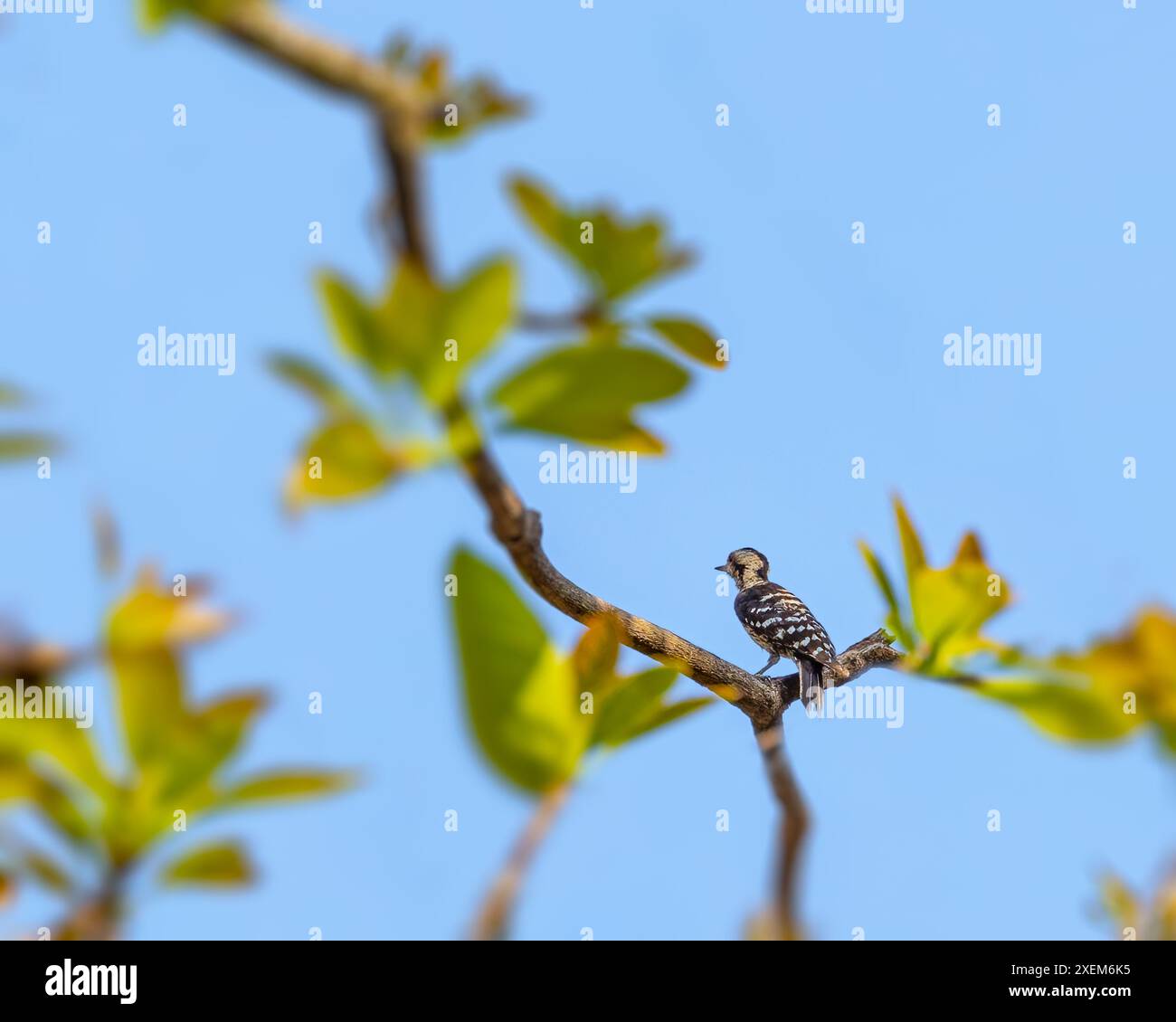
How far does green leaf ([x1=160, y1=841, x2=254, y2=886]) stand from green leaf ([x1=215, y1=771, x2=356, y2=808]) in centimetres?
4

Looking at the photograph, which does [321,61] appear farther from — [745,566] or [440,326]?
[745,566]

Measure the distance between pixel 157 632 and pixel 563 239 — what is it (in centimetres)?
29

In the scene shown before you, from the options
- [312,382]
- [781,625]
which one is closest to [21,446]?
[312,382]

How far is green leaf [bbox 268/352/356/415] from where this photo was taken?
48cm

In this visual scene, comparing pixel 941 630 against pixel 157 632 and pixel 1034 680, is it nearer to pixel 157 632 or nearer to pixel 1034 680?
pixel 1034 680

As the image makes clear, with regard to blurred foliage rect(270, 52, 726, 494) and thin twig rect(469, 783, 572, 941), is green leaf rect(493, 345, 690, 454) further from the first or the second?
thin twig rect(469, 783, 572, 941)

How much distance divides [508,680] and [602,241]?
0.81 ft

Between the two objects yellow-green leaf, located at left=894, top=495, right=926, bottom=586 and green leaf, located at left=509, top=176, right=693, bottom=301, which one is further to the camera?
yellow-green leaf, located at left=894, top=495, right=926, bottom=586

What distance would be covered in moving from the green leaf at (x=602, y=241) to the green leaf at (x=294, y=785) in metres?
0.30

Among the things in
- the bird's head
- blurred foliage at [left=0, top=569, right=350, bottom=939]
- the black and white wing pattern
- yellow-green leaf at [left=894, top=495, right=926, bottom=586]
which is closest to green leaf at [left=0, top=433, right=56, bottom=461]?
blurred foliage at [left=0, top=569, right=350, bottom=939]

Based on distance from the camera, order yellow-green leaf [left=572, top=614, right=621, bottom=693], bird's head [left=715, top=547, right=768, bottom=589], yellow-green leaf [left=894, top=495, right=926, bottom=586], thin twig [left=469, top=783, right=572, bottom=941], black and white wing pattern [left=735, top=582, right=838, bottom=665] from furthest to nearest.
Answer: bird's head [left=715, top=547, right=768, bottom=589]
black and white wing pattern [left=735, top=582, right=838, bottom=665]
yellow-green leaf [left=894, top=495, right=926, bottom=586]
yellow-green leaf [left=572, top=614, right=621, bottom=693]
thin twig [left=469, top=783, right=572, bottom=941]

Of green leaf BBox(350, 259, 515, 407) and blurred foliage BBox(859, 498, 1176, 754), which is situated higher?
green leaf BBox(350, 259, 515, 407)

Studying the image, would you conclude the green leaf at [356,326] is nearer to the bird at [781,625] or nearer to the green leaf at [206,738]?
the green leaf at [206,738]
